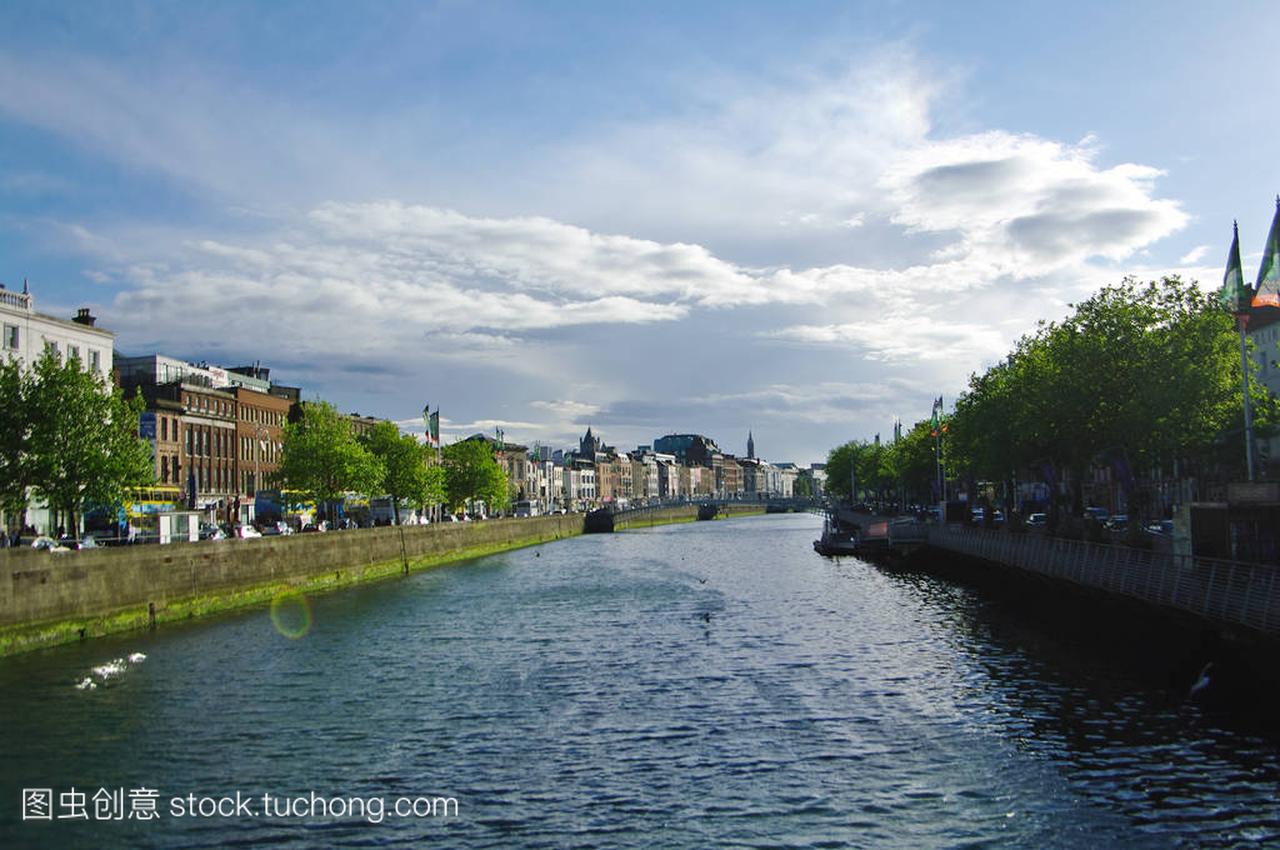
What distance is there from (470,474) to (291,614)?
9272 cm

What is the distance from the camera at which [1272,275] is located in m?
40.2

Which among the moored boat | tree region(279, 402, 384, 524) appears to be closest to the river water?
tree region(279, 402, 384, 524)

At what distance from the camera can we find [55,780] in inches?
945

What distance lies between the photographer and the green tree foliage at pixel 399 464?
115062 mm

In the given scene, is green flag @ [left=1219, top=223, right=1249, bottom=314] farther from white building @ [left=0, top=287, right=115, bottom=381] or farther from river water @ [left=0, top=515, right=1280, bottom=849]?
white building @ [left=0, top=287, right=115, bottom=381]

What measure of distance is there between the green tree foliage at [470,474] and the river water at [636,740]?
99021mm

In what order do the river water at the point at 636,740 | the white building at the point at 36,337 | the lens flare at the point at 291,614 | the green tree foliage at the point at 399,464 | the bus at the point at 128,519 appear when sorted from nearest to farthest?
the river water at the point at 636,740 → the lens flare at the point at 291,614 → the bus at the point at 128,519 → the white building at the point at 36,337 → the green tree foliage at the point at 399,464

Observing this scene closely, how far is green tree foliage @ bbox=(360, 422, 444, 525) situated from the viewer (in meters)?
115

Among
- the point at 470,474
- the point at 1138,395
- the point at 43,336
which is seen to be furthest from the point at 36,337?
the point at 470,474

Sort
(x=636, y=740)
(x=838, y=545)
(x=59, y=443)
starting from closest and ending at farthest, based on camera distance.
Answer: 1. (x=636, y=740)
2. (x=59, y=443)
3. (x=838, y=545)

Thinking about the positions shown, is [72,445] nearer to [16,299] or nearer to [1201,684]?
[16,299]

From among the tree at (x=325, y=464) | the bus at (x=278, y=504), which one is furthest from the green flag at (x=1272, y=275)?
the bus at (x=278, y=504)

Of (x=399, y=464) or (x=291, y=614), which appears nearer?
(x=291, y=614)

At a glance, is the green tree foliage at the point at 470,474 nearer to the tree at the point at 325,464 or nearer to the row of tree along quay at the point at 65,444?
the tree at the point at 325,464
